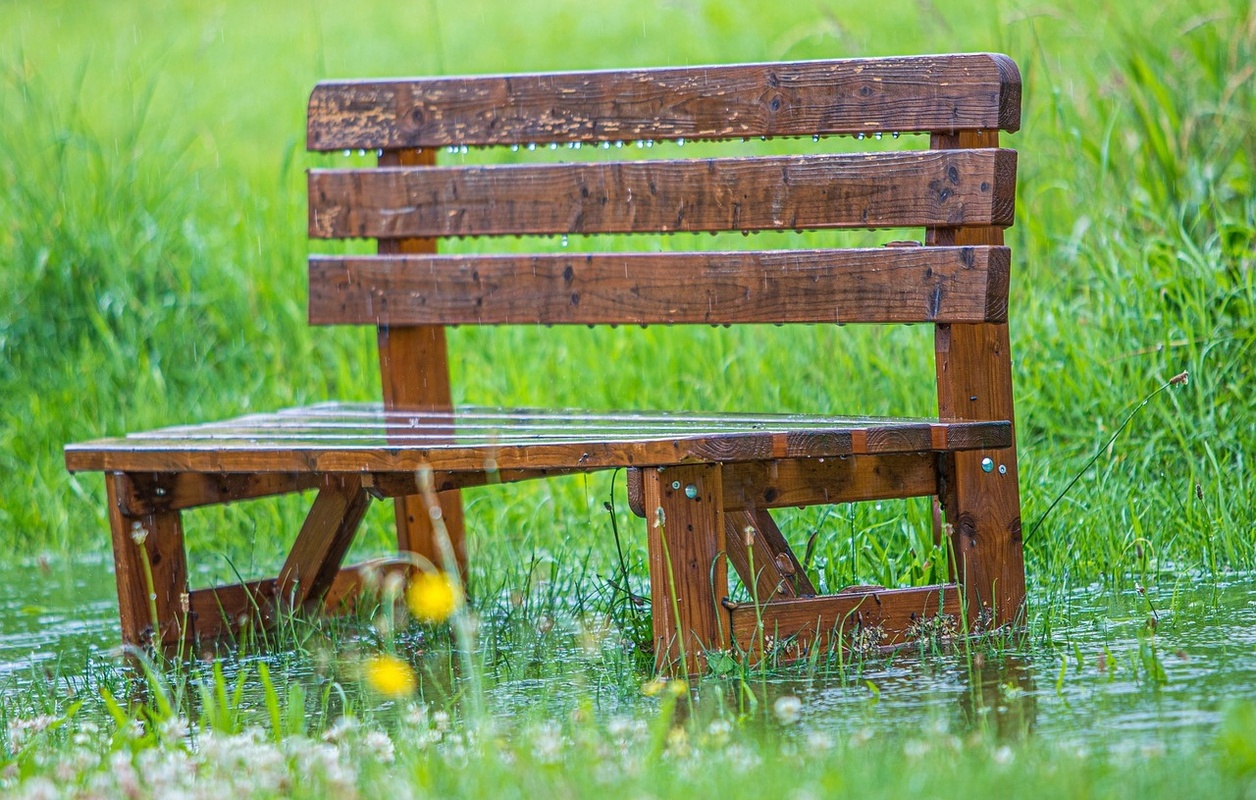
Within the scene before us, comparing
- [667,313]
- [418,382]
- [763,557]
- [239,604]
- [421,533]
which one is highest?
[667,313]

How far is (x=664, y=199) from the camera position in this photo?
12.6 ft

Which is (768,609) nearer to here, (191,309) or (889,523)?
(889,523)

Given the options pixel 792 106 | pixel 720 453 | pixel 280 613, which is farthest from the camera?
pixel 280 613

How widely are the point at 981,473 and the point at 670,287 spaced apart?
0.90 metres

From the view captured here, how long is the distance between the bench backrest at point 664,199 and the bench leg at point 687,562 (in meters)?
0.65

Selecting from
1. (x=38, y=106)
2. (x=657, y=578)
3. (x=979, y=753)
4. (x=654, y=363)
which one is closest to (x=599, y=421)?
(x=657, y=578)

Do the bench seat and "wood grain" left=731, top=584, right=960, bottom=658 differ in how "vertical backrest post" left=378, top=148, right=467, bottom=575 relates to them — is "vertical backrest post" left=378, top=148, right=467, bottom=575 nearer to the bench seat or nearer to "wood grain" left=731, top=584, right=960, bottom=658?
the bench seat

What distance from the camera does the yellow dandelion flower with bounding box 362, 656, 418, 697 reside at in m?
2.91

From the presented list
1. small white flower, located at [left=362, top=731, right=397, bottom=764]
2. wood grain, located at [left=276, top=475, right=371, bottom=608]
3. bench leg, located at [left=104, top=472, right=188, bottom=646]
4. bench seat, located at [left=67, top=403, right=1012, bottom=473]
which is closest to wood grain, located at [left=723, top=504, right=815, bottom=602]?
bench seat, located at [left=67, top=403, right=1012, bottom=473]

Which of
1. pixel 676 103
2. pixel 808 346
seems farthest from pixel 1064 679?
pixel 808 346

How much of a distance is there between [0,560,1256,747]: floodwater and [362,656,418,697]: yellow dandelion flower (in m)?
0.20

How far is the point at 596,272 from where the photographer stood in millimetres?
3980

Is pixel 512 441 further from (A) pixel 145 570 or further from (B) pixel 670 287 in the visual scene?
(A) pixel 145 570

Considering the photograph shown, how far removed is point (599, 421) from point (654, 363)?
1.98 m
